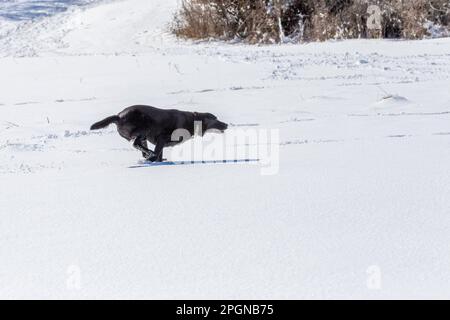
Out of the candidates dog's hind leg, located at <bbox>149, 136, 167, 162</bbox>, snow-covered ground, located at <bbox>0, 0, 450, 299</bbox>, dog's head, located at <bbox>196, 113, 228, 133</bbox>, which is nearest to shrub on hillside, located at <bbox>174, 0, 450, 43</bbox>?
snow-covered ground, located at <bbox>0, 0, 450, 299</bbox>

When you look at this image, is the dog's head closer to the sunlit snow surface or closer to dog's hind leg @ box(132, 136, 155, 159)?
dog's hind leg @ box(132, 136, 155, 159)

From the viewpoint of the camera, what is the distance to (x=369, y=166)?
4527mm

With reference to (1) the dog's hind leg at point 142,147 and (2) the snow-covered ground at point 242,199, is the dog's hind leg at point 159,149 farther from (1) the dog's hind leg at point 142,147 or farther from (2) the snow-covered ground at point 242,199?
(2) the snow-covered ground at point 242,199

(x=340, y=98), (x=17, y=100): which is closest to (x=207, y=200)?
(x=340, y=98)

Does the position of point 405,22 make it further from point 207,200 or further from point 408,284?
point 408,284

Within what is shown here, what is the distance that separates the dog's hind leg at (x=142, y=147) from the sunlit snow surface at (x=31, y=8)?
1898 centimetres

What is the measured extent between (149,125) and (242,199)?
1.44m

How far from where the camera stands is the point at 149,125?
4.99 metres

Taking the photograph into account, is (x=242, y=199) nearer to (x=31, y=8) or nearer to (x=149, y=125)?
(x=149, y=125)

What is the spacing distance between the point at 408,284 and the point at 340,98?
6.17 metres

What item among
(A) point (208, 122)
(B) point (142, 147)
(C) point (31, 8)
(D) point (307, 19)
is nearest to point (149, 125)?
(B) point (142, 147)

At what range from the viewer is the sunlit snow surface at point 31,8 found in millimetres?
23375

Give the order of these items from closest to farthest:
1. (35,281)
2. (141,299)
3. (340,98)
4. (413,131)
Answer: (141,299) → (35,281) → (413,131) → (340,98)

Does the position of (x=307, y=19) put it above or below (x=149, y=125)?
above
